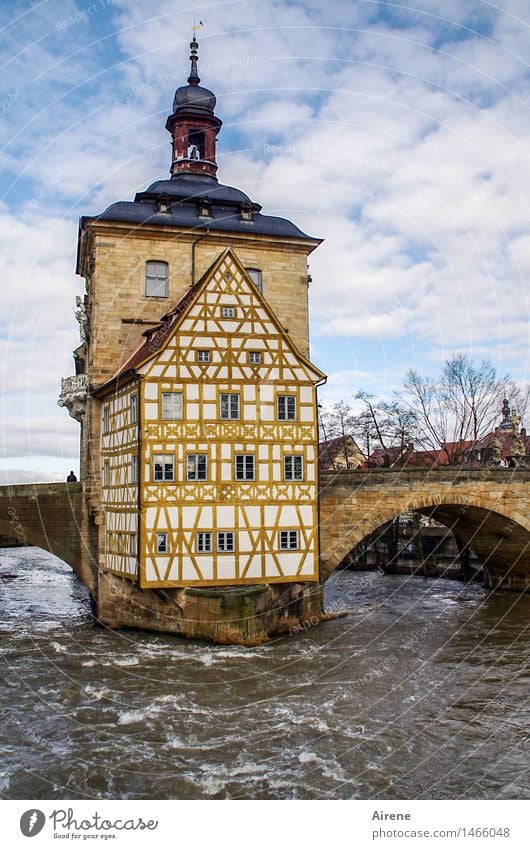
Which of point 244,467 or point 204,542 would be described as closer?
point 204,542

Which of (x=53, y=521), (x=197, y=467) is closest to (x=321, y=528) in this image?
(x=197, y=467)

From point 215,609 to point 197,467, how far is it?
158 inches

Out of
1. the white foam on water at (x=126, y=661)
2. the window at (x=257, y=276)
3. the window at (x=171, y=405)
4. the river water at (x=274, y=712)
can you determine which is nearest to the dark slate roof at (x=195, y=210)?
the window at (x=257, y=276)

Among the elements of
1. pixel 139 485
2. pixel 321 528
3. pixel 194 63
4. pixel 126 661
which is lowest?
pixel 126 661

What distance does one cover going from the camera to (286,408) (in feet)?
75.9

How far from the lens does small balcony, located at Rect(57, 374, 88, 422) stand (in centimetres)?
2616

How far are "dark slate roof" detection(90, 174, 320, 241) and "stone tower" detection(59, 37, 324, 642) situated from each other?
0.53 m

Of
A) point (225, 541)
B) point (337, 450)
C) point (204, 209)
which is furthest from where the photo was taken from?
point (337, 450)

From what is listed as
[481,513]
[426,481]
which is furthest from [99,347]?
[481,513]

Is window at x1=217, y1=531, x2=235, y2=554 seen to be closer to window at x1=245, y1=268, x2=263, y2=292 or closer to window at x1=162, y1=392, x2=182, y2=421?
window at x1=162, y1=392, x2=182, y2=421

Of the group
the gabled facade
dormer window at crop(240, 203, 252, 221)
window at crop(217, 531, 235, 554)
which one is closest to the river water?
the gabled facade

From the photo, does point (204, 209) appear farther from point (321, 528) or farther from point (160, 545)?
point (160, 545)

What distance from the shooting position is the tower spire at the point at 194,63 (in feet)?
109

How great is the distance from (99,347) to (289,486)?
8.19 metres
